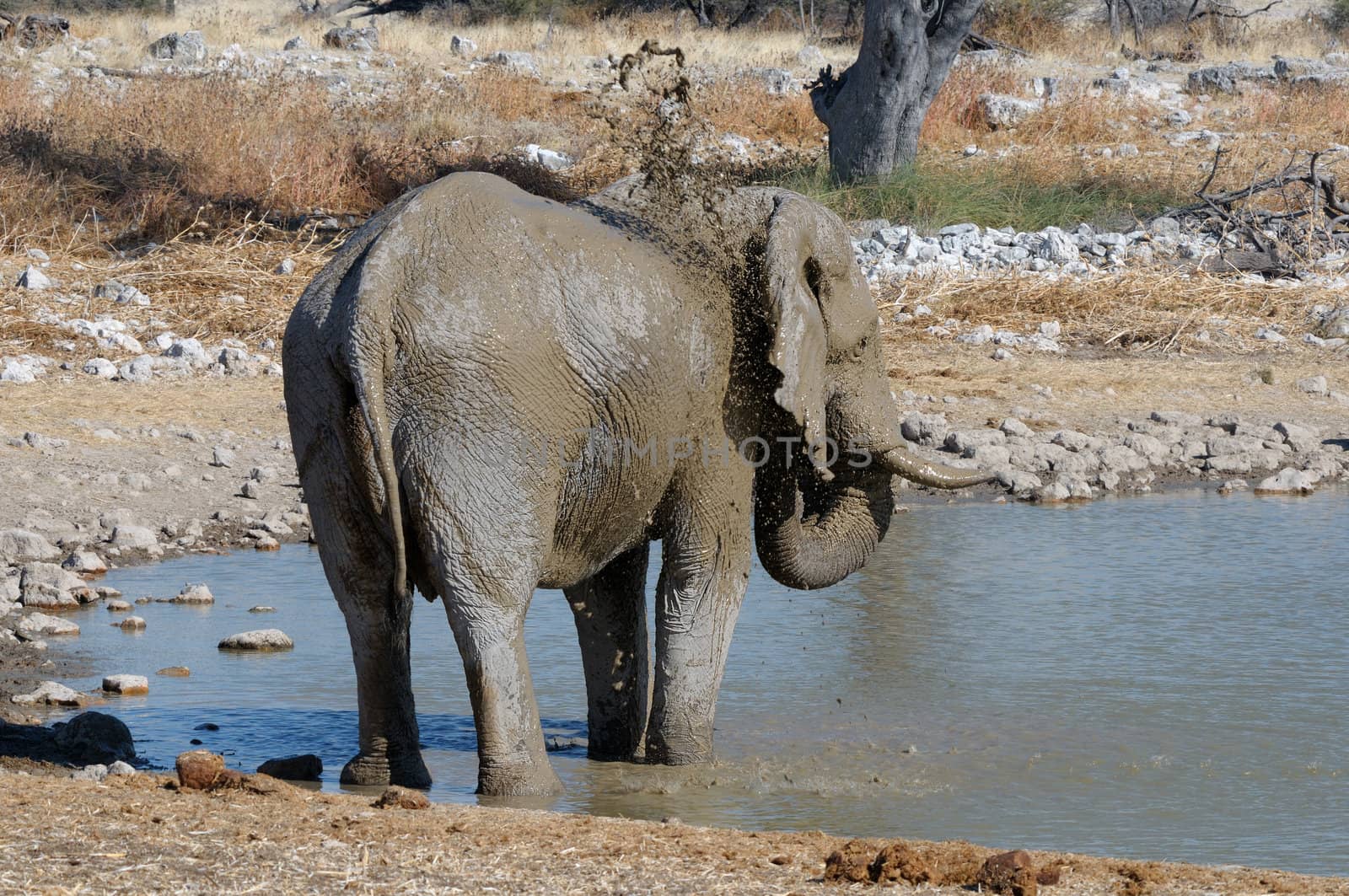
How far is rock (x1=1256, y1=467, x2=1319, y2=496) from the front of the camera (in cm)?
1129

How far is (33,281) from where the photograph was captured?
543 inches

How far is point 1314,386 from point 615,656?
8491mm

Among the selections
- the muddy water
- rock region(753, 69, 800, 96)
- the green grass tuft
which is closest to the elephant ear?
the muddy water

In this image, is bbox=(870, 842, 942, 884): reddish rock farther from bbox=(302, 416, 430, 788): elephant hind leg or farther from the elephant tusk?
the elephant tusk

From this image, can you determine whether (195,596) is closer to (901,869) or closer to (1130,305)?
(901,869)

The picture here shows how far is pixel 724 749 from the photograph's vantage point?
639 cm

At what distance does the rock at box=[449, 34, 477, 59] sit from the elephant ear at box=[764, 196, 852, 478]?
75.4 ft

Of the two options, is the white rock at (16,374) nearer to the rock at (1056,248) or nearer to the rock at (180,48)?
the rock at (1056,248)

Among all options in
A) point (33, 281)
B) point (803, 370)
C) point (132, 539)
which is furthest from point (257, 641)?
point (33, 281)

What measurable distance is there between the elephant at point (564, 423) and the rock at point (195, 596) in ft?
9.00

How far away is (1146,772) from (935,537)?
4030 mm

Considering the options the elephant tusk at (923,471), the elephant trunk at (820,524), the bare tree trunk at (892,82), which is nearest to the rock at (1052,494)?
the elephant trunk at (820,524)

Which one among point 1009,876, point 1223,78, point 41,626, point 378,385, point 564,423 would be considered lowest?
point 41,626

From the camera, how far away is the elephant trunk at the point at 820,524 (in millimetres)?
6164
